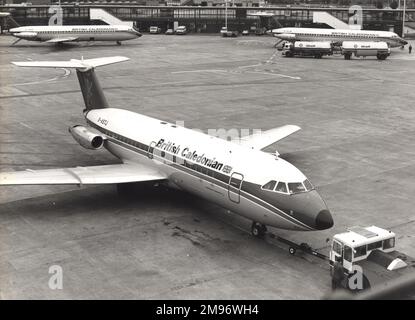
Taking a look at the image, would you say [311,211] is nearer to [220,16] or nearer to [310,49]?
[310,49]

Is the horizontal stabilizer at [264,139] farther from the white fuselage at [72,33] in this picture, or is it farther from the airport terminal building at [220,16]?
the airport terminal building at [220,16]

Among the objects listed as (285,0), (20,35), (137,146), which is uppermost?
(285,0)

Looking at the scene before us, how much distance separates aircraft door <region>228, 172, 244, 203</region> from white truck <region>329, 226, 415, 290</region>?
4125 mm

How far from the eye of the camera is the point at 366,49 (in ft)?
250

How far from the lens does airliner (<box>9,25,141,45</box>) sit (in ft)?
271

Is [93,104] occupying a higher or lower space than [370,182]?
higher

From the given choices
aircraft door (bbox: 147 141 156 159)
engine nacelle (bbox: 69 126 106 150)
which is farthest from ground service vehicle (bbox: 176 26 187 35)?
aircraft door (bbox: 147 141 156 159)

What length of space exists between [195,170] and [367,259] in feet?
25.4

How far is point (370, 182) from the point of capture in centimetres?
2695

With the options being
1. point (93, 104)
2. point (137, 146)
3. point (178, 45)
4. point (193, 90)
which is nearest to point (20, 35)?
point (178, 45)

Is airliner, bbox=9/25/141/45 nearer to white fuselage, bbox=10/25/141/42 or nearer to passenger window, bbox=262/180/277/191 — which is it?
white fuselage, bbox=10/25/141/42

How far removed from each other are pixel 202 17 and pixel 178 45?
29.7 m

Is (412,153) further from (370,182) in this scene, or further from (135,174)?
(135,174)
